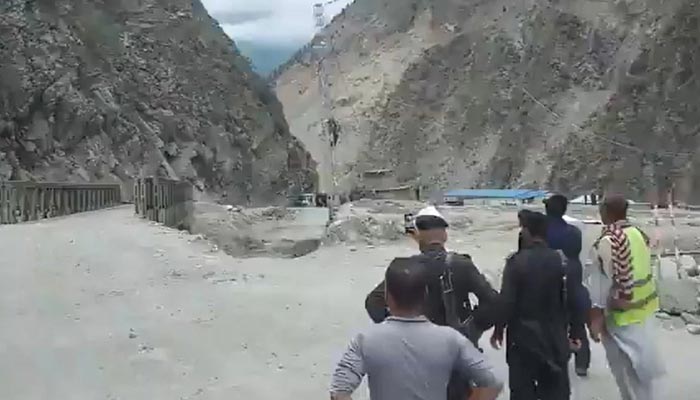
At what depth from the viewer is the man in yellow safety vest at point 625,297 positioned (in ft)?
17.7

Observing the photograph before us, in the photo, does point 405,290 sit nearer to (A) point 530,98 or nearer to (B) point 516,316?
(B) point 516,316

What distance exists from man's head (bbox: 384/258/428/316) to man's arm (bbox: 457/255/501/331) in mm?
1069

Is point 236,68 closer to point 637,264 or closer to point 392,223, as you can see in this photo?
point 392,223

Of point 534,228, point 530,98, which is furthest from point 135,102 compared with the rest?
point 534,228

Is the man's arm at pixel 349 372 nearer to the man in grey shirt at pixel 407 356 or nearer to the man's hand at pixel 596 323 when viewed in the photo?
the man in grey shirt at pixel 407 356

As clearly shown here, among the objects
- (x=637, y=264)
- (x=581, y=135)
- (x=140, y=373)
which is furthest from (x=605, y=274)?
(x=581, y=135)

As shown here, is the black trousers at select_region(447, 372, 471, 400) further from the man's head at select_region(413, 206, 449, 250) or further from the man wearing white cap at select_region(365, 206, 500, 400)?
the man's head at select_region(413, 206, 449, 250)

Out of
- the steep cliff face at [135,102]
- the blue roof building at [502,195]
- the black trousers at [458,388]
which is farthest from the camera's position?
Result: the blue roof building at [502,195]

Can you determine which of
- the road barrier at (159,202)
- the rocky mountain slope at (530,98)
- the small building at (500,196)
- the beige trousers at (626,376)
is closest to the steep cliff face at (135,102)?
the road barrier at (159,202)

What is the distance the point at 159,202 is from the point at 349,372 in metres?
30.3

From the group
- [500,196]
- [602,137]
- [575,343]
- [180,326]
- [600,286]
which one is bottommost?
[500,196]

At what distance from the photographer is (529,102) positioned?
7675cm

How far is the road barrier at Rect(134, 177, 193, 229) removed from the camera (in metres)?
31.4

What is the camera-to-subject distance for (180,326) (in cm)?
1026
